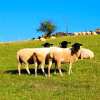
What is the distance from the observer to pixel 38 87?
2220 centimetres

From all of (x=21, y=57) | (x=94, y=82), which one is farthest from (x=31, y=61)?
(x=94, y=82)

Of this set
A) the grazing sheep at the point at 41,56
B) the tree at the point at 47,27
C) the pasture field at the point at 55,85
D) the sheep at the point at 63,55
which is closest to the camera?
the pasture field at the point at 55,85

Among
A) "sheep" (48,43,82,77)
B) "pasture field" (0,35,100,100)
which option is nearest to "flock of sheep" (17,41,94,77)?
"sheep" (48,43,82,77)

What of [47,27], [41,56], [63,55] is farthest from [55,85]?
[47,27]

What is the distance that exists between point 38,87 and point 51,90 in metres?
1.30

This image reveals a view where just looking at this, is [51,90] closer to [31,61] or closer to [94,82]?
[94,82]

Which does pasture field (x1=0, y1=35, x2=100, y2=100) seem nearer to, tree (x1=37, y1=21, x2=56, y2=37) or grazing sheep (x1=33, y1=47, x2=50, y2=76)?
grazing sheep (x1=33, y1=47, x2=50, y2=76)

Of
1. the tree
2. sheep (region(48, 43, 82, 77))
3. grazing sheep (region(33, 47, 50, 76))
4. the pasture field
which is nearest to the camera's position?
the pasture field

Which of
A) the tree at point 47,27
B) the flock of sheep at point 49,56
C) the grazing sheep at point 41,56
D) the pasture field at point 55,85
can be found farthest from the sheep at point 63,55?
the tree at point 47,27

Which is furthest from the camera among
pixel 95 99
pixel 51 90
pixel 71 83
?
pixel 71 83

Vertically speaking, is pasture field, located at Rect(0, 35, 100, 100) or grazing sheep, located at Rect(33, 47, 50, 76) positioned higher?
grazing sheep, located at Rect(33, 47, 50, 76)

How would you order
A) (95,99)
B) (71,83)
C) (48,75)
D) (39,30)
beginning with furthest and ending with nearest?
1. (39,30)
2. (48,75)
3. (71,83)
4. (95,99)

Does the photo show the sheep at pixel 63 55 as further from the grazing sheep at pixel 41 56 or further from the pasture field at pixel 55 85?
the pasture field at pixel 55 85

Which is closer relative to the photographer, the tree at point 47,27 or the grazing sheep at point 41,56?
the grazing sheep at point 41,56
